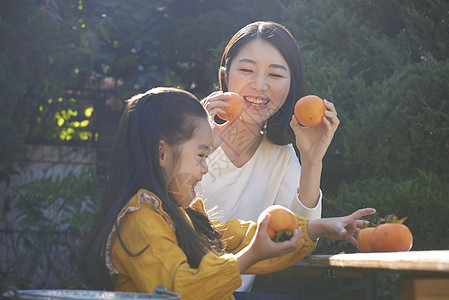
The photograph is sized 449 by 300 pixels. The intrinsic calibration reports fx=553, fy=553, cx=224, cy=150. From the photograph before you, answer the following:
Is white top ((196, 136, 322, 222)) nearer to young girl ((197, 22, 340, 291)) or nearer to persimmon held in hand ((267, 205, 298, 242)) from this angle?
young girl ((197, 22, 340, 291))

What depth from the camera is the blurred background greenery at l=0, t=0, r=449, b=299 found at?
3.83 meters

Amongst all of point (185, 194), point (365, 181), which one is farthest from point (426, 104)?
point (185, 194)

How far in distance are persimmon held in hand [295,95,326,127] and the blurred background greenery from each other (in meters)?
1.35

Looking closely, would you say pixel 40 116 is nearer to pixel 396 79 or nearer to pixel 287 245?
pixel 396 79

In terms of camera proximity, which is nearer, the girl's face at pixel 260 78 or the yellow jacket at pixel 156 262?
the yellow jacket at pixel 156 262

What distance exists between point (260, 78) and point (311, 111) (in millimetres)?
440

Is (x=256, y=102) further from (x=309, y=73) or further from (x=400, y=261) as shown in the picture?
(x=400, y=261)

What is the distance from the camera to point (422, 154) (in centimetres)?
388

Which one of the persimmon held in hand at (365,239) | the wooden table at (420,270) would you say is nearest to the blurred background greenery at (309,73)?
the persimmon held in hand at (365,239)

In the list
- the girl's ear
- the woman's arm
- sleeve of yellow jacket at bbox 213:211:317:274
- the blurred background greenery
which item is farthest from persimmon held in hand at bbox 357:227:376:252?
the blurred background greenery

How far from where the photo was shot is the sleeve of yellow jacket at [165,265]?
1.55m

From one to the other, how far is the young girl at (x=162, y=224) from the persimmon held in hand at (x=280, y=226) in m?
0.03

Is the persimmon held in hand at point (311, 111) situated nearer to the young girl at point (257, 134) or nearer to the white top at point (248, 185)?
the young girl at point (257, 134)

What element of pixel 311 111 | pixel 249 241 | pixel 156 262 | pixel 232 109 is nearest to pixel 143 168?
pixel 156 262
